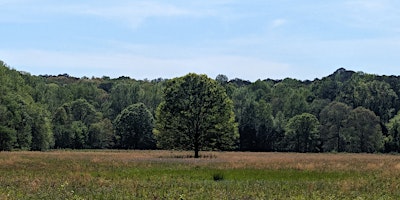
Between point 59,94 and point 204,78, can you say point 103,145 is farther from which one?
point 204,78

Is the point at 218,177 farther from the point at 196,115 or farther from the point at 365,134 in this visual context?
the point at 365,134

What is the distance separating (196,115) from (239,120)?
5640cm

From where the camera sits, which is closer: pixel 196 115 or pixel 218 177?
pixel 218 177

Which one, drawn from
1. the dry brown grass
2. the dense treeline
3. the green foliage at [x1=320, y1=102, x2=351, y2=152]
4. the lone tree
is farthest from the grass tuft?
the green foliage at [x1=320, y1=102, x2=351, y2=152]

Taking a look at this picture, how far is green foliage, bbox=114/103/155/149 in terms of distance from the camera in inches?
4267

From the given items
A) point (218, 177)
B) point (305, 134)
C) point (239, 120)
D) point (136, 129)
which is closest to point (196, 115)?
point (218, 177)

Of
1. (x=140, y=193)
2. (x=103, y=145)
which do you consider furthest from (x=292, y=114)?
(x=140, y=193)

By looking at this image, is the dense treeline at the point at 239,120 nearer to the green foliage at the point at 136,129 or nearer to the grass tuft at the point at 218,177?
the green foliage at the point at 136,129

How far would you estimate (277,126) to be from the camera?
115 meters

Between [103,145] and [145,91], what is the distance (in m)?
28.2

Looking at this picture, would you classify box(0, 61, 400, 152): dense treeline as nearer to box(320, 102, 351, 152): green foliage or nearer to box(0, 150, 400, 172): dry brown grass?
box(320, 102, 351, 152): green foliage

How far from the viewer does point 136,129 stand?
10938cm

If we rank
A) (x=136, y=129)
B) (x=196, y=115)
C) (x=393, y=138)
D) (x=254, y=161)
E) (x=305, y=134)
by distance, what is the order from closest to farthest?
(x=254, y=161), (x=196, y=115), (x=393, y=138), (x=305, y=134), (x=136, y=129)

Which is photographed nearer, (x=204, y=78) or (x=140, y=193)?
(x=140, y=193)
